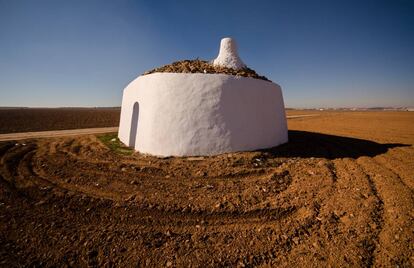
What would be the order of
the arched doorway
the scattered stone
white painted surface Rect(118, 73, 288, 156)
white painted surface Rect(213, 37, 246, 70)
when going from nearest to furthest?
the scattered stone → white painted surface Rect(118, 73, 288, 156) → the arched doorway → white painted surface Rect(213, 37, 246, 70)

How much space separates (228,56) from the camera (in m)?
8.94

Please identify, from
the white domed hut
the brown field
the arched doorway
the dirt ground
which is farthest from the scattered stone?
the dirt ground

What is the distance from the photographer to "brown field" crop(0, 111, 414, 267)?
275cm

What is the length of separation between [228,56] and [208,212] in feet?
23.0

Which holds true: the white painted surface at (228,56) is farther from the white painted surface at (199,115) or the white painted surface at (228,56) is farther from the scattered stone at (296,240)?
the scattered stone at (296,240)

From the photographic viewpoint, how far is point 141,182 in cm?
511

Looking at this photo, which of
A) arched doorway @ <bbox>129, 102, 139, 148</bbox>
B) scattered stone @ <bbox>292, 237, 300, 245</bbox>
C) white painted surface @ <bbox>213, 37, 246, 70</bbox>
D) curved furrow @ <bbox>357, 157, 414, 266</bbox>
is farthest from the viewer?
white painted surface @ <bbox>213, 37, 246, 70</bbox>

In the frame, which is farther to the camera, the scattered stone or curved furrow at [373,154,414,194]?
curved furrow at [373,154,414,194]

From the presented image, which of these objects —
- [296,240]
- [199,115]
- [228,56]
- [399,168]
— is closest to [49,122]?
[228,56]

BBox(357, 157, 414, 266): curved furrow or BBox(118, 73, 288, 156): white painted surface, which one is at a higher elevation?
BBox(118, 73, 288, 156): white painted surface

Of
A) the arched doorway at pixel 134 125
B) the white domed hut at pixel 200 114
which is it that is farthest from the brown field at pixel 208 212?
the arched doorway at pixel 134 125

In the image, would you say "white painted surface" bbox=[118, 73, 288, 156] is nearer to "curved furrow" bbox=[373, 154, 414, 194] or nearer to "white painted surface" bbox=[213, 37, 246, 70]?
"white painted surface" bbox=[213, 37, 246, 70]

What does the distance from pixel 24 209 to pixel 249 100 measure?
6.45 meters

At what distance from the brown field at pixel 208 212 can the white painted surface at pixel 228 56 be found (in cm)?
431
